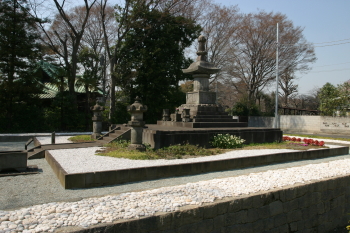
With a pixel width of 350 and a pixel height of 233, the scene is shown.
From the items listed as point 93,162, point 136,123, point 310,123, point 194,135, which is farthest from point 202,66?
point 310,123

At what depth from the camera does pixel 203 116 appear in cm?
1299

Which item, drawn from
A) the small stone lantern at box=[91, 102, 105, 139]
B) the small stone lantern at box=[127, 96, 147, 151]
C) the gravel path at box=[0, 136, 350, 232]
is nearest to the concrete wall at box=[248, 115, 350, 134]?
the gravel path at box=[0, 136, 350, 232]

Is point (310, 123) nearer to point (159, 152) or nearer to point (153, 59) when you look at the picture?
point (153, 59)

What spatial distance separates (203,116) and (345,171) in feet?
21.2

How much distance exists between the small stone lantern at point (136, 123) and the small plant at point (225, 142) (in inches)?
121

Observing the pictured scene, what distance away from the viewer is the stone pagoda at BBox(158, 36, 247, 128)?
12.7 m

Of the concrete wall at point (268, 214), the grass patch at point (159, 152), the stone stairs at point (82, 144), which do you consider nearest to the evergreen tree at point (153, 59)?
the stone stairs at point (82, 144)

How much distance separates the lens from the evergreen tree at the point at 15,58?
18281mm

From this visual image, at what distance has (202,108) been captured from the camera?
13320 mm

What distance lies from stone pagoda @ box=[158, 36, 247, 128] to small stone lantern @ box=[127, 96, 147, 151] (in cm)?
356

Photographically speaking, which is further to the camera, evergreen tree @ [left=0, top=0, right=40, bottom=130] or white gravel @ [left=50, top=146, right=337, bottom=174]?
evergreen tree @ [left=0, top=0, right=40, bottom=130]

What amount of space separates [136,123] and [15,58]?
46.2 feet

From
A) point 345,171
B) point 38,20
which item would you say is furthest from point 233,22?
point 345,171

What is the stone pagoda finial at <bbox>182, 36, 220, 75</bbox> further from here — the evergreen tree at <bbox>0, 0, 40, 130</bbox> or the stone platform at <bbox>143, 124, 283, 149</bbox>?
the evergreen tree at <bbox>0, 0, 40, 130</bbox>
